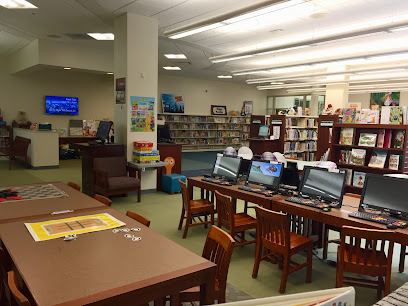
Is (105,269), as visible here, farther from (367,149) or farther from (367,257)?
(367,149)

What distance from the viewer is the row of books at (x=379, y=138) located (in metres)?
4.99

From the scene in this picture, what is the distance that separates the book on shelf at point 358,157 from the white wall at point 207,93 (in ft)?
32.9

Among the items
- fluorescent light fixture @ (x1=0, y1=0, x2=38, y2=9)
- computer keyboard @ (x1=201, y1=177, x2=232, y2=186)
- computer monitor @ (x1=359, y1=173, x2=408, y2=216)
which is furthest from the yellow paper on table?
fluorescent light fixture @ (x1=0, y1=0, x2=38, y2=9)

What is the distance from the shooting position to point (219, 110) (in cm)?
1600

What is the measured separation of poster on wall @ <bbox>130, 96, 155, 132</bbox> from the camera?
660 centimetres

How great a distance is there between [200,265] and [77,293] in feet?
A: 2.24

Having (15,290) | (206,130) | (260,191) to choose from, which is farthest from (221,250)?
(206,130)

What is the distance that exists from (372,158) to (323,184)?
2.20m

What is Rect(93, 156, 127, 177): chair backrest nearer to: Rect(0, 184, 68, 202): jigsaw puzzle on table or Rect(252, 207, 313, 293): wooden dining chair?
Rect(0, 184, 68, 202): jigsaw puzzle on table

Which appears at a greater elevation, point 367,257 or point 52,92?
point 52,92

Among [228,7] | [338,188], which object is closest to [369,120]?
[338,188]

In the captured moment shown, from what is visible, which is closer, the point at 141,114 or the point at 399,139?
the point at 399,139

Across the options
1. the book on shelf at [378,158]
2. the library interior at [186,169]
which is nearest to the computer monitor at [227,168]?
the library interior at [186,169]

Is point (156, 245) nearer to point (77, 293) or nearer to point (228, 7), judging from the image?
point (77, 293)
